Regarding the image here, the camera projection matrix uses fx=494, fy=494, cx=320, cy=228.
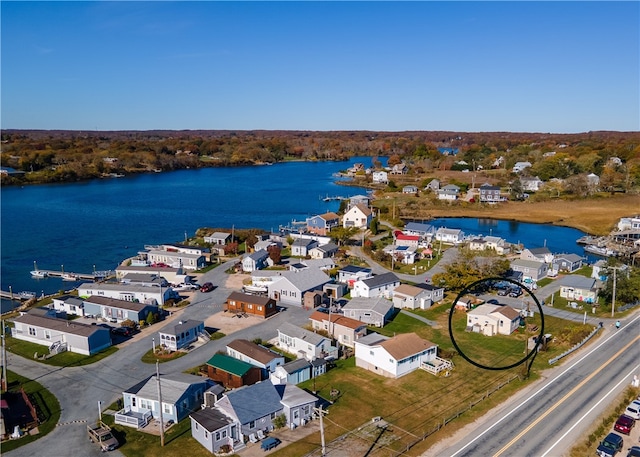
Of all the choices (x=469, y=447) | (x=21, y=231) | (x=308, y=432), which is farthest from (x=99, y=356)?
(x=21, y=231)

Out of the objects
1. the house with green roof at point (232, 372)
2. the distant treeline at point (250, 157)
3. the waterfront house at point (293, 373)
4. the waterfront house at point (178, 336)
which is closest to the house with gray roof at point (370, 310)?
the waterfront house at point (293, 373)

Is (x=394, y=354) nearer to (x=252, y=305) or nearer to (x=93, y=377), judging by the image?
(x=252, y=305)

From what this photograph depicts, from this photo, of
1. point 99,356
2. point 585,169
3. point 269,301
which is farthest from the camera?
point 585,169

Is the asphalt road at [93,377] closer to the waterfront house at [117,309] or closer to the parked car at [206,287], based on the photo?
the waterfront house at [117,309]

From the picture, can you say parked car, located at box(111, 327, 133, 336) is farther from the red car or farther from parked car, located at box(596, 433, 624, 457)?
the red car

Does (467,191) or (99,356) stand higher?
(467,191)

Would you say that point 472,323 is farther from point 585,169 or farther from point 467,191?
point 585,169
